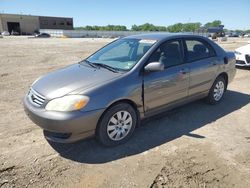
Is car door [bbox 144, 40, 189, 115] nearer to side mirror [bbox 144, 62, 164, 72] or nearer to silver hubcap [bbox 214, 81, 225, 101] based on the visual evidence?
side mirror [bbox 144, 62, 164, 72]

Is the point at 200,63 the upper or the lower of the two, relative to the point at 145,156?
upper

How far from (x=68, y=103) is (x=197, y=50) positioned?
2.94m

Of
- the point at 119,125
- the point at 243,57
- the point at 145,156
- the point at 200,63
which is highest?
the point at 200,63

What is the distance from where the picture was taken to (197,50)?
4.74 meters

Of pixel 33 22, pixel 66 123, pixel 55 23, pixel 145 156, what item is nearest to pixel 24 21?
pixel 33 22

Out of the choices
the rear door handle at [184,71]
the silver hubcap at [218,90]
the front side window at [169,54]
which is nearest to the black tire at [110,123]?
the front side window at [169,54]

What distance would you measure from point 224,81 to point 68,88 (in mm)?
3784

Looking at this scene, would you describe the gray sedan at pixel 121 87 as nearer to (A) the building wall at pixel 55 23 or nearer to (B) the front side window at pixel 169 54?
(B) the front side window at pixel 169 54

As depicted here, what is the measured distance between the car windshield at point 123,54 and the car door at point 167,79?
247mm

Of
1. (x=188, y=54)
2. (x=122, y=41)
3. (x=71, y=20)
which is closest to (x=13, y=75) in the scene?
(x=122, y=41)

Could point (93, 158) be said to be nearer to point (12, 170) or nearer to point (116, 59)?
point (12, 170)

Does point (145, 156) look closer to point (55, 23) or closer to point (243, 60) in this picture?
point (243, 60)

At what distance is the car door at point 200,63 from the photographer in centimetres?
448

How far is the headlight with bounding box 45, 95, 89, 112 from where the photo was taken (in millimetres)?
3041
